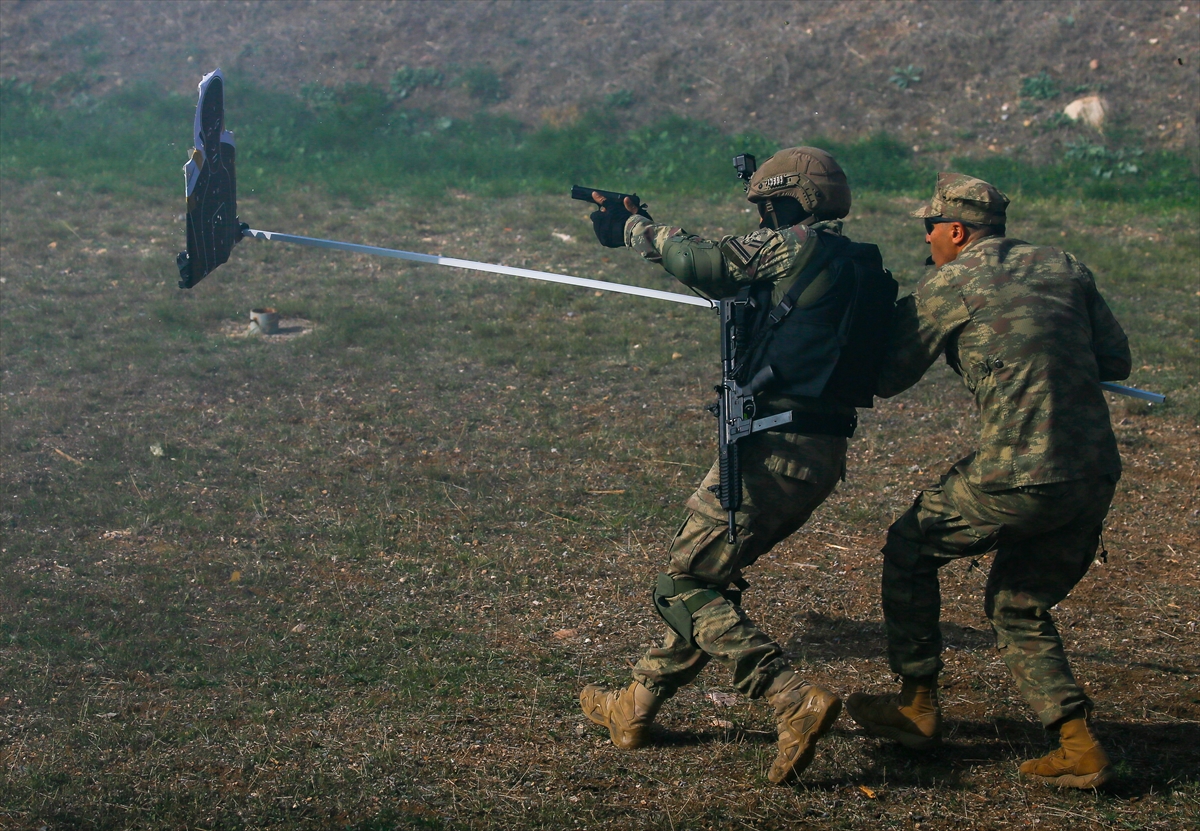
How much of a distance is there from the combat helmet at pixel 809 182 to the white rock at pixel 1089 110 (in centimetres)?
992

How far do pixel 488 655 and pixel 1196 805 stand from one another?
2553 mm

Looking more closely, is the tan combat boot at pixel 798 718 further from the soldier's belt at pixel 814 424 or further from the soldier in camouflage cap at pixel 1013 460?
the soldier's belt at pixel 814 424

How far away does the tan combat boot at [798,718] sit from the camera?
333cm

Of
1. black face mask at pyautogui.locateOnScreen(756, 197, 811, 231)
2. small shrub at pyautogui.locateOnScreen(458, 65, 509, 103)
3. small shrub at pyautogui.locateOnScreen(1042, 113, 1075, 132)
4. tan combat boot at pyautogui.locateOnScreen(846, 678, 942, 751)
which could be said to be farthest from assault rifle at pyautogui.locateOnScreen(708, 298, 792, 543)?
small shrub at pyautogui.locateOnScreen(458, 65, 509, 103)

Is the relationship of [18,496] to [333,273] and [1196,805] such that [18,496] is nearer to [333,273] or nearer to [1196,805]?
[333,273]

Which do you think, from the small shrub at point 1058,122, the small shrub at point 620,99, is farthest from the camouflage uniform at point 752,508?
the small shrub at point 620,99

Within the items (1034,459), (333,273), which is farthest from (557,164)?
(1034,459)

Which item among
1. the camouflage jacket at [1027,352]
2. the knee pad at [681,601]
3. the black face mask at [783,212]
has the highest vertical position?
the black face mask at [783,212]

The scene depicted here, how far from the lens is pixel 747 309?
11.9 feet

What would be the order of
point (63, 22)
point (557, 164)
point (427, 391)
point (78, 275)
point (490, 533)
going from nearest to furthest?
point (490, 533) < point (427, 391) < point (78, 275) < point (557, 164) < point (63, 22)

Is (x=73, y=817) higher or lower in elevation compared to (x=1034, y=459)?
lower

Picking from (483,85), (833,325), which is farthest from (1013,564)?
(483,85)

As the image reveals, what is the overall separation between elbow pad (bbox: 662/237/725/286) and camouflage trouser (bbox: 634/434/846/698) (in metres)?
0.57

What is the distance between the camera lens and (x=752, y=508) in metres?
3.53
